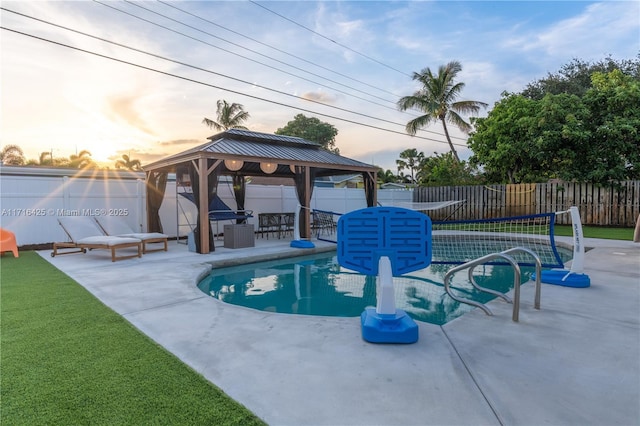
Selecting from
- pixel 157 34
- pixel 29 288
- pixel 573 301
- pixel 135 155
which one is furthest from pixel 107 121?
pixel 135 155

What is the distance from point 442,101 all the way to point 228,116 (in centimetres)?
1613

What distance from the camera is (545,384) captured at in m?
2.26

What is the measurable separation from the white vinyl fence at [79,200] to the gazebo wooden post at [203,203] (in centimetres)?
271

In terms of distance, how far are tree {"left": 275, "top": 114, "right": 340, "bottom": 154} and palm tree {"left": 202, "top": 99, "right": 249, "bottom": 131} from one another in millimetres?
7145

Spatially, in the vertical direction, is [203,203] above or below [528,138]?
below

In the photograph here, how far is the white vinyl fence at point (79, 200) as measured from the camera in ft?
29.0

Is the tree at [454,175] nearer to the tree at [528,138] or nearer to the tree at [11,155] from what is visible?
the tree at [528,138]

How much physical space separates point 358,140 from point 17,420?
2145cm

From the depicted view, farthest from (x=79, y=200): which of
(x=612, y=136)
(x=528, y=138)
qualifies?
(x=612, y=136)

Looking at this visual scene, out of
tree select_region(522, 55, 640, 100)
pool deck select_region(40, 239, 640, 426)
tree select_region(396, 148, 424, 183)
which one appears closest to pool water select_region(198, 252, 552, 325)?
pool deck select_region(40, 239, 640, 426)

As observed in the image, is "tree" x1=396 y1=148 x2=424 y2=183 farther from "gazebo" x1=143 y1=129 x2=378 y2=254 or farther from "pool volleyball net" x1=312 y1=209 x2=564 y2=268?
"gazebo" x1=143 y1=129 x2=378 y2=254

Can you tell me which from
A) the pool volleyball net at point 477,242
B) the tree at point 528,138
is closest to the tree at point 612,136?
the tree at point 528,138

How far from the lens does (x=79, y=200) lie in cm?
976

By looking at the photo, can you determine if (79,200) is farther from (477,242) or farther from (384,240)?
(477,242)
